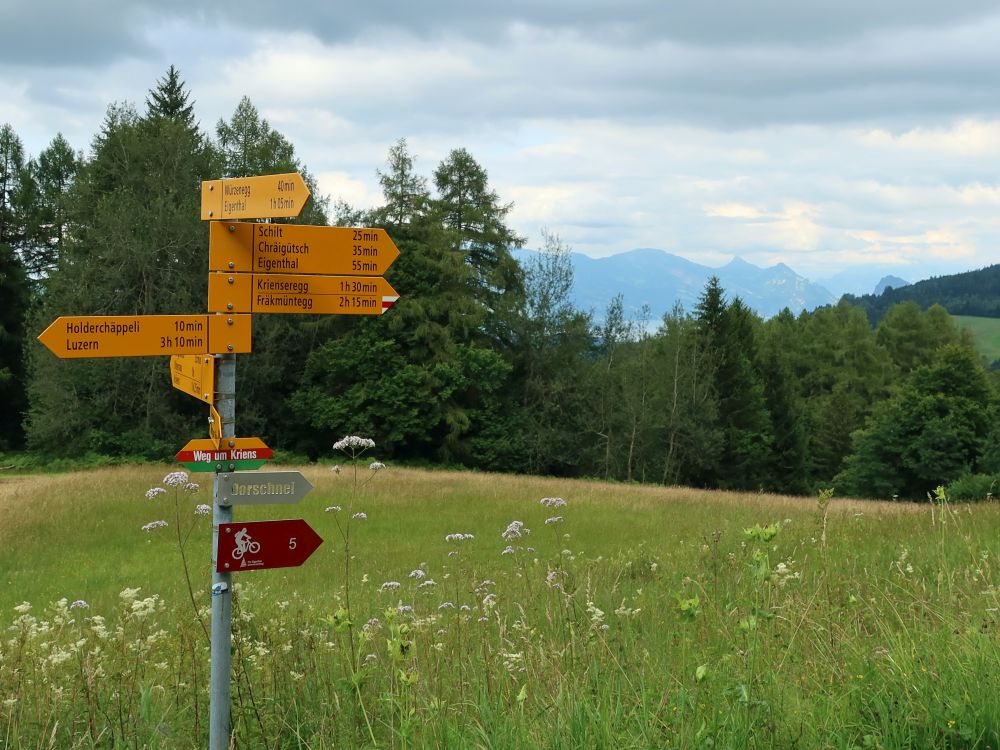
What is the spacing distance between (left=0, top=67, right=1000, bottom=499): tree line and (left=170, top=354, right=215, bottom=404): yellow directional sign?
3258 cm

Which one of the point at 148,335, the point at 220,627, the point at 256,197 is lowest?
the point at 220,627

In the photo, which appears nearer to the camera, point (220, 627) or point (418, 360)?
point (220, 627)

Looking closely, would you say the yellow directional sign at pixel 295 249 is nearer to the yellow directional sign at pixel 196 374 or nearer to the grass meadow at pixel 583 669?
the yellow directional sign at pixel 196 374

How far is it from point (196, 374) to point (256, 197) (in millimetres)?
807

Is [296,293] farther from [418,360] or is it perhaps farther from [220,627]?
[418,360]

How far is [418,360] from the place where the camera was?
1657 inches

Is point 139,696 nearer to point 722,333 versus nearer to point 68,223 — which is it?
point 68,223

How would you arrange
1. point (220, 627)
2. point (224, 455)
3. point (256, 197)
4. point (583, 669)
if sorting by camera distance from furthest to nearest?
point (583, 669), point (256, 197), point (224, 455), point (220, 627)

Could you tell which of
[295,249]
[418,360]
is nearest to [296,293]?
[295,249]

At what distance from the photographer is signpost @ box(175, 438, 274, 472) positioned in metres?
3.46

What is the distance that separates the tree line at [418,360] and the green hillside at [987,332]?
9786 cm

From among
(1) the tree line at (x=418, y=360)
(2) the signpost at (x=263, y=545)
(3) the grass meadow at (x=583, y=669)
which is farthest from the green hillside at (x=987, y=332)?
(2) the signpost at (x=263, y=545)

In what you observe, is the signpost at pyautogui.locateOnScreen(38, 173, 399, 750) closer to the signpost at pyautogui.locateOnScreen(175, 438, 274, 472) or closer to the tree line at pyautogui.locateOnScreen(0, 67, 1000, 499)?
the signpost at pyautogui.locateOnScreen(175, 438, 274, 472)

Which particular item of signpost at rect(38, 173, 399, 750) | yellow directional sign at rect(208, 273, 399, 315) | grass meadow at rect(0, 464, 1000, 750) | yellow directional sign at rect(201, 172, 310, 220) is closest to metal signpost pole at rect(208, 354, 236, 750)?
A: signpost at rect(38, 173, 399, 750)
